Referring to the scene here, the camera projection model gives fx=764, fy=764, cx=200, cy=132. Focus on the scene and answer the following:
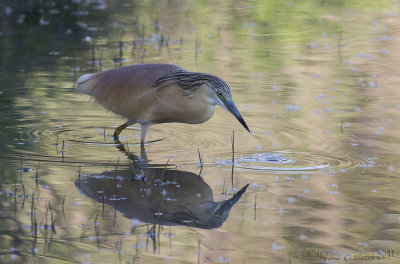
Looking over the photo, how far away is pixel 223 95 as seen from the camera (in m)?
7.70

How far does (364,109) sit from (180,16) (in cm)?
758

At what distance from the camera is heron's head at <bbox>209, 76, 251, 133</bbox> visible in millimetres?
7672

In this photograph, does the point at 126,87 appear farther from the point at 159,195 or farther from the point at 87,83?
the point at 159,195

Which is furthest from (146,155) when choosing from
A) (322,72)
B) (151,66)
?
(322,72)

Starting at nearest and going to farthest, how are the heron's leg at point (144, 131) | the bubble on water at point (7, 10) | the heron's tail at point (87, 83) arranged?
the heron's leg at point (144, 131) → the heron's tail at point (87, 83) → the bubble on water at point (7, 10)

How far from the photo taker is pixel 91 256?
5.41 metres

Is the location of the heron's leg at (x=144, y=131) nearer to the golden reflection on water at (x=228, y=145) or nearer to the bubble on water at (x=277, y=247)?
the golden reflection on water at (x=228, y=145)

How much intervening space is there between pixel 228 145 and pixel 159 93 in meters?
0.96

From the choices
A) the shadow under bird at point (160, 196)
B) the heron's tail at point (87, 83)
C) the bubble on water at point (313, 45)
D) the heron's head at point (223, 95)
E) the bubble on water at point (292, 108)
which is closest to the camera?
the shadow under bird at point (160, 196)

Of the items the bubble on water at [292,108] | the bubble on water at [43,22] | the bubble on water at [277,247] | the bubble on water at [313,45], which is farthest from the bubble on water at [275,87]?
the bubble on water at [43,22]

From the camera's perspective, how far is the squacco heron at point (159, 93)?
7.76 metres

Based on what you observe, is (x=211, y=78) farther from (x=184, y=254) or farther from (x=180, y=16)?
(x=180, y=16)

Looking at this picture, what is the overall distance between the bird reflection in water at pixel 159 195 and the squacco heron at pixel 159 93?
2.29 feet

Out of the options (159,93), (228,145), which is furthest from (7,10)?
(228,145)
